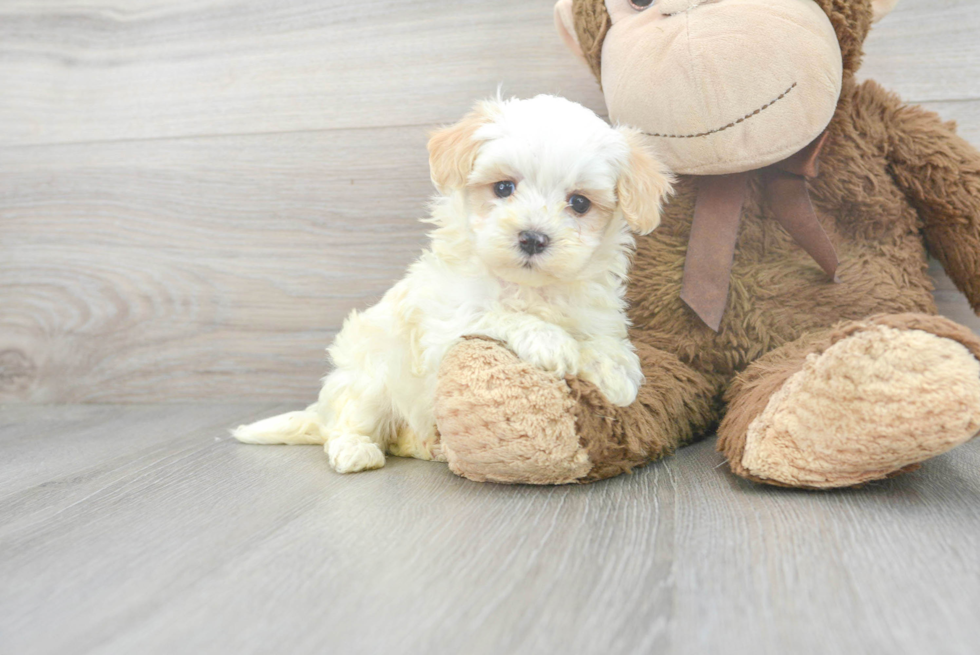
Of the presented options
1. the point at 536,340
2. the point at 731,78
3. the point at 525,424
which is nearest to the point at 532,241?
the point at 536,340

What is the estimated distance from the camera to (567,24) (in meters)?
1.32

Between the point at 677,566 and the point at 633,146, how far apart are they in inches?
23.7

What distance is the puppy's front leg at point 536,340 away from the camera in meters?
1.00

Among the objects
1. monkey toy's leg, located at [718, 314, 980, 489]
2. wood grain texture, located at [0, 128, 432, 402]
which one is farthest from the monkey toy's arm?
wood grain texture, located at [0, 128, 432, 402]

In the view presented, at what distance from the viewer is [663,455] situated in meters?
1.15

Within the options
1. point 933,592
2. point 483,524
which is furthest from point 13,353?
point 933,592

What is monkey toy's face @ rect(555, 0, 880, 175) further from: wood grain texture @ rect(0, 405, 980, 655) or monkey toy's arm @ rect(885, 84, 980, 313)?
wood grain texture @ rect(0, 405, 980, 655)

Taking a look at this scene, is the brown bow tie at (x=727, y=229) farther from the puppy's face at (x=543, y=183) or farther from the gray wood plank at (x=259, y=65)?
the gray wood plank at (x=259, y=65)

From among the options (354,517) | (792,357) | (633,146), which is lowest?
(354,517)

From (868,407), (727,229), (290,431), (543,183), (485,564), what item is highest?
(543,183)

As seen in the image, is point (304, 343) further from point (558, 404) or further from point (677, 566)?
point (677, 566)

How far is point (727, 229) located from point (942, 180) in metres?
0.37

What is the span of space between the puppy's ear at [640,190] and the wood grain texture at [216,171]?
553mm

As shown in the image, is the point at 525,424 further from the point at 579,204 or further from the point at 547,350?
the point at 579,204
